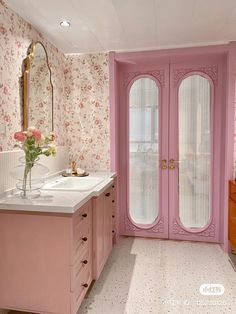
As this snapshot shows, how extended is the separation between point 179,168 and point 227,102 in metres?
0.96

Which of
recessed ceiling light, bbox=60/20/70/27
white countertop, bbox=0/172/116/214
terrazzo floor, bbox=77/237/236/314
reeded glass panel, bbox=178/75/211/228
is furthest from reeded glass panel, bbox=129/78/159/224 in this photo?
white countertop, bbox=0/172/116/214

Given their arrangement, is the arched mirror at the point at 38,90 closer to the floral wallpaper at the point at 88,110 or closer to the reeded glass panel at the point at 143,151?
the floral wallpaper at the point at 88,110

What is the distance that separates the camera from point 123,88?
3.40m

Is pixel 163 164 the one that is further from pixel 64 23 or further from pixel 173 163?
pixel 64 23

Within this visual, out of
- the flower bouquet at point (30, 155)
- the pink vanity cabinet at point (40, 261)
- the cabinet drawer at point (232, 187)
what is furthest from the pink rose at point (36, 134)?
the cabinet drawer at point (232, 187)

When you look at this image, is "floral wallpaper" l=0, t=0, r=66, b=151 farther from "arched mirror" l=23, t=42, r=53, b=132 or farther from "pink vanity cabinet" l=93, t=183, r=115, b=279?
"pink vanity cabinet" l=93, t=183, r=115, b=279

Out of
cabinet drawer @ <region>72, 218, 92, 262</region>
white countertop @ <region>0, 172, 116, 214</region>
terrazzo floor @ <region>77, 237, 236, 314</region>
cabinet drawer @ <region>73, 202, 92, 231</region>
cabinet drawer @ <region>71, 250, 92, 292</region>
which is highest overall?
white countertop @ <region>0, 172, 116, 214</region>

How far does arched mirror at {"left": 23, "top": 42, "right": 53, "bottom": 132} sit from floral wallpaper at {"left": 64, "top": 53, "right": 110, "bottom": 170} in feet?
1.51

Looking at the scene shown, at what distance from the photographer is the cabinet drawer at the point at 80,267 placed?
1.76 meters

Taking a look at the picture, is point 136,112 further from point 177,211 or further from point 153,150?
point 177,211

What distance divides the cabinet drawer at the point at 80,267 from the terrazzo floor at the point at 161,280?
324 millimetres

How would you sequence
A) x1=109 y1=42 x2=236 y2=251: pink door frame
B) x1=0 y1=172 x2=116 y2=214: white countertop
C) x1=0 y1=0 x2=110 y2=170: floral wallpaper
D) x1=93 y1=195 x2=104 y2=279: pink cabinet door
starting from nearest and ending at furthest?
1. x1=0 y1=172 x2=116 y2=214: white countertop
2. x1=93 y1=195 x2=104 y2=279: pink cabinet door
3. x1=109 y1=42 x2=236 y2=251: pink door frame
4. x1=0 y1=0 x2=110 y2=170: floral wallpaper

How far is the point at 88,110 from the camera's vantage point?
3.30 meters

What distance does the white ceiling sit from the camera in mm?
2098
